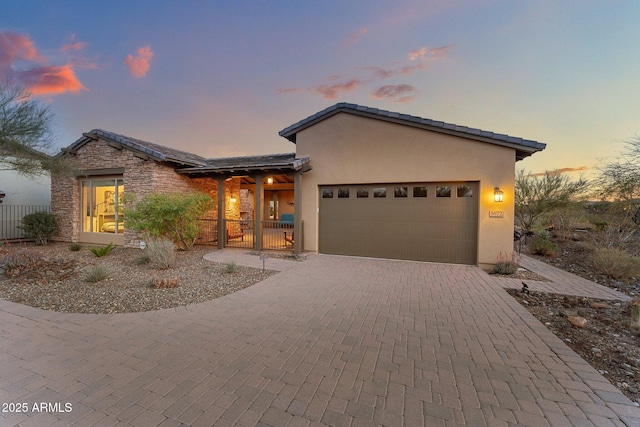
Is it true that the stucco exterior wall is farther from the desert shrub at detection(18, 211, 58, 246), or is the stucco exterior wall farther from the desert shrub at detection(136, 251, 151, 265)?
the desert shrub at detection(18, 211, 58, 246)

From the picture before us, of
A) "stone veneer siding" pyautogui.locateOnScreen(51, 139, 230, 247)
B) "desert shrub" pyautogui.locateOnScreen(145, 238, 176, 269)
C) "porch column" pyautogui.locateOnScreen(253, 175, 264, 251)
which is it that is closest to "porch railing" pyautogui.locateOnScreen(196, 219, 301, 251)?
"porch column" pyautogui.locateOnScreen(253, 175, 264, 251)

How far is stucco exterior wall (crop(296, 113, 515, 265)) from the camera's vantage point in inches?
303

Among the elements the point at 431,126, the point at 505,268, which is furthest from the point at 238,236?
the point at 505,268

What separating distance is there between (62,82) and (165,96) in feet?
12.0

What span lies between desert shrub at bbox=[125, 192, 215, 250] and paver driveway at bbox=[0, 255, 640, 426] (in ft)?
16.0

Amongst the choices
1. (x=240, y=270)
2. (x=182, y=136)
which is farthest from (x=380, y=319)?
(x=182, y=136)

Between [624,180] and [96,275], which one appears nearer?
[96,275]

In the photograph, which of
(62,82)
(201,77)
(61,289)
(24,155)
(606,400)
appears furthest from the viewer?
(201,77)

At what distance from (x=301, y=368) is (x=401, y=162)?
24.4 ft

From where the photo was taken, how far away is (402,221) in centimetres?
870

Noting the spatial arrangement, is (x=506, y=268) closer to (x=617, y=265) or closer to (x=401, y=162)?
(x=617, y=265)

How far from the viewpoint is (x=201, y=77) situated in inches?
441

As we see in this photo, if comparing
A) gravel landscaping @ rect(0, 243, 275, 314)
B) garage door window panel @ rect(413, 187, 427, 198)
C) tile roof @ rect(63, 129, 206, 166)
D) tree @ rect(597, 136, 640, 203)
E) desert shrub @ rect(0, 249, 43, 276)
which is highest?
tile roof @ rect(63, 129, 206, 166)

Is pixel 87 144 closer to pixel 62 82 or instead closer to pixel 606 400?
pixel 62 82
